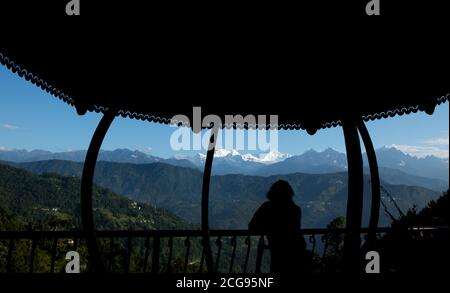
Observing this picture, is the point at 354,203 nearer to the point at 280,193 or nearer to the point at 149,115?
the point at 280,193

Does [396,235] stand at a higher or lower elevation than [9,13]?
lower

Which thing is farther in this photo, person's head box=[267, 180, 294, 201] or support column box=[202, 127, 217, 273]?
support column box=[202, 127, 217, 273]

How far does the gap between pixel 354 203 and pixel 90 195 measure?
277 cm

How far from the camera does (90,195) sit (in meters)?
3.90

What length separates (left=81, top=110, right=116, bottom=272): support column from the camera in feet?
12.3

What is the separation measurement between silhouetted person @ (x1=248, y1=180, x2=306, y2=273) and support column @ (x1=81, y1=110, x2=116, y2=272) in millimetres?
1664

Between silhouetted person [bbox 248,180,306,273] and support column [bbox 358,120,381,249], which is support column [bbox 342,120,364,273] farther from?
support column [bbox 358,120,381,249]

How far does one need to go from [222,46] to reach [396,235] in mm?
1841

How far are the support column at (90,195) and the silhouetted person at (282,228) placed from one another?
166 cm

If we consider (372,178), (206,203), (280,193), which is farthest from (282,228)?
(206,203)

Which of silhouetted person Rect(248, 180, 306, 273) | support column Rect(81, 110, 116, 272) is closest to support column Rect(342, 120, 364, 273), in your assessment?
silhouetted person Rect(248, 180, 306, 273)
